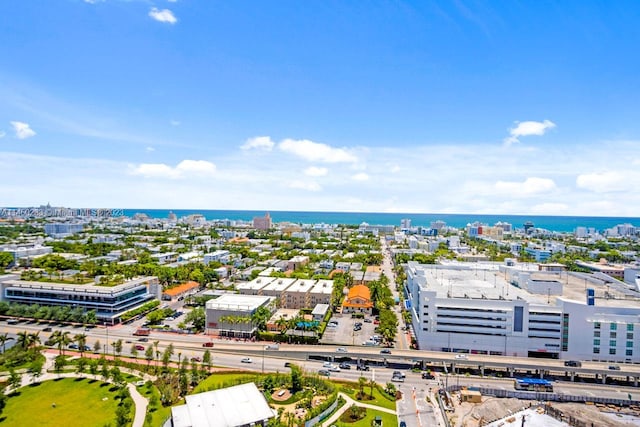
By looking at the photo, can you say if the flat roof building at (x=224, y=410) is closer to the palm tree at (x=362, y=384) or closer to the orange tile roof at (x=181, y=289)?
the palm tree at (x=362, y=384)

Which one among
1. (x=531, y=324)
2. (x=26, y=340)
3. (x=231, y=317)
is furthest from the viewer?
(x=231, y=317)

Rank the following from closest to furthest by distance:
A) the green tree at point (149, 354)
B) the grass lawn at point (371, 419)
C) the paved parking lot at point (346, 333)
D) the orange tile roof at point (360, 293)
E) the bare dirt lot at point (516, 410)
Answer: the grass lawn at point (371, 419)
the bare dirt lot at point (516, 410)
the green tree at point (149, 354)
the paved parking lot at point (346, 333)
the orange tile roof at point (360, 293)

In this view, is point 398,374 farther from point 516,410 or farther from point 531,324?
point 531,324

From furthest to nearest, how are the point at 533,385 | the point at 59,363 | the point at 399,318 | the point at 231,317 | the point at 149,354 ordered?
the point at 399,318 → the point at 231,317 → the point at 149,354 → the point at 59,363 → the point at 533,385

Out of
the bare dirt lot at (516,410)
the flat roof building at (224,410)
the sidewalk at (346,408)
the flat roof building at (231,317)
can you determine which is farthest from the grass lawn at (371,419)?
the flat roof building at (231,317)

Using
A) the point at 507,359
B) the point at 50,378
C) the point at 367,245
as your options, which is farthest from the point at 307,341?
the point at 367,245

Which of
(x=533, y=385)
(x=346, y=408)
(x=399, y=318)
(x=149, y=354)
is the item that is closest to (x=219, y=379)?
(x=149, y=354)
